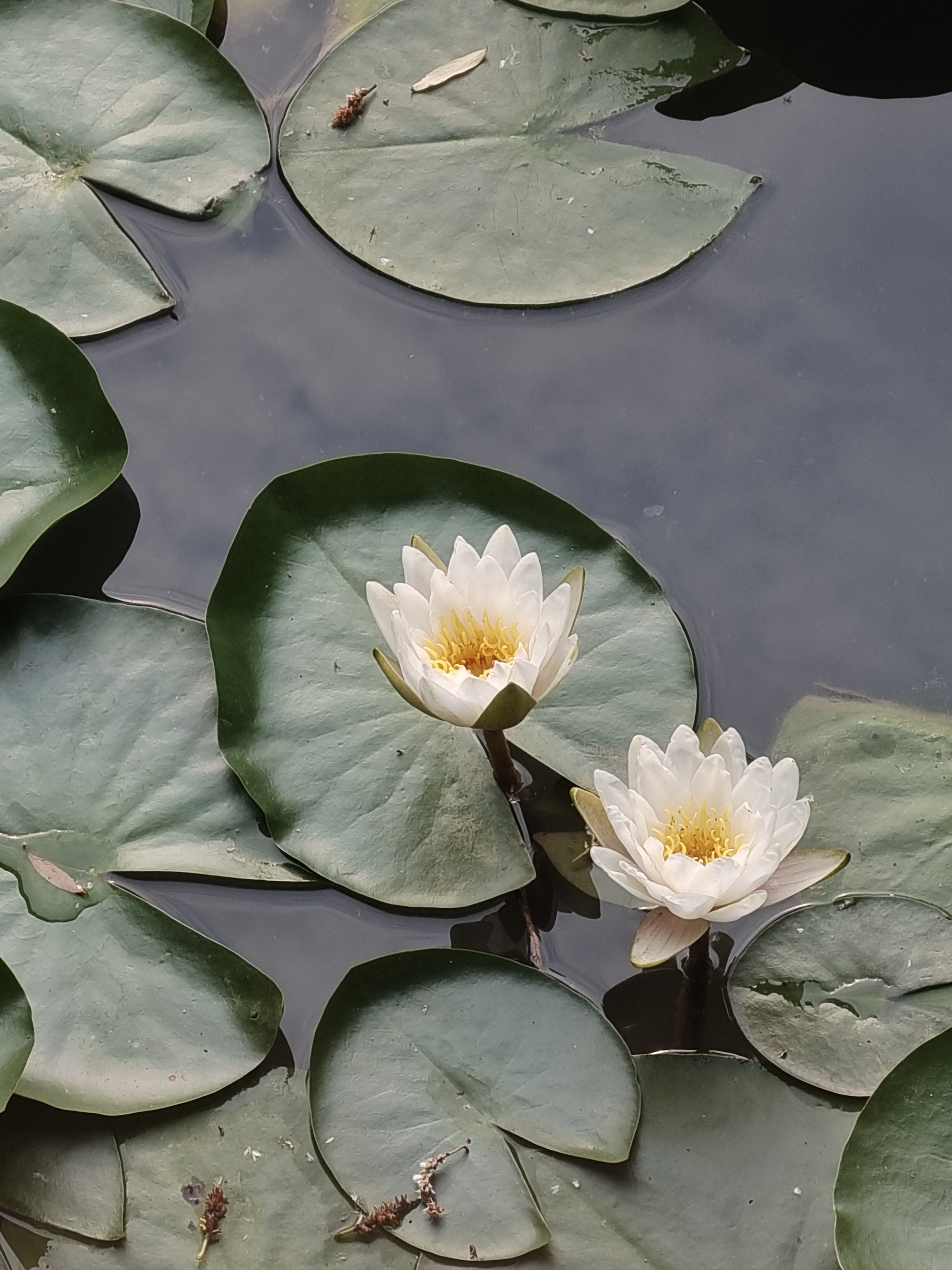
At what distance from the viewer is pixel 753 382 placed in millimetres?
2426

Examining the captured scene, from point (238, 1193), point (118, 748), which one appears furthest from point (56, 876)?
point (238, 1193)

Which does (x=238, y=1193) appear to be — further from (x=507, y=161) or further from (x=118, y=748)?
(x=507, y=161)

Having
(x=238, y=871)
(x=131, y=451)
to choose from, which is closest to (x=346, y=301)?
(x=131, y=451)

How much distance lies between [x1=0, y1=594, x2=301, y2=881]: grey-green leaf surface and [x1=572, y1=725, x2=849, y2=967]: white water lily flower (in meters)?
0.62

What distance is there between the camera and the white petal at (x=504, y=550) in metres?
1.88

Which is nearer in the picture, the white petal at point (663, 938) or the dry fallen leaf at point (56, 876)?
the white petal at point (663, 938)

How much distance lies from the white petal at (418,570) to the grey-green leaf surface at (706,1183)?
86 centimetres

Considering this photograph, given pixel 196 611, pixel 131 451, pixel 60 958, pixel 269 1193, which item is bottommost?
pixel 269 1193

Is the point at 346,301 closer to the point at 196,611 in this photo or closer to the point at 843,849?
the point at 196,611

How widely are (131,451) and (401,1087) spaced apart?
1.43m

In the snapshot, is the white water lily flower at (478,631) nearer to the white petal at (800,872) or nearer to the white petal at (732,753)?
the white petal at (732,753)

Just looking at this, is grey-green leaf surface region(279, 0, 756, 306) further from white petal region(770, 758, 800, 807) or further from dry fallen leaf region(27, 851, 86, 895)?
dry fallen leaf region(27, 851, 86, 895)

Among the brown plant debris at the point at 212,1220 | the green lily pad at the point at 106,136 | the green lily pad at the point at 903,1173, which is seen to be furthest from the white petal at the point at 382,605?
the green lily pad at the point at 106,136

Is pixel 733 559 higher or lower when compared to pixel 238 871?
higher
